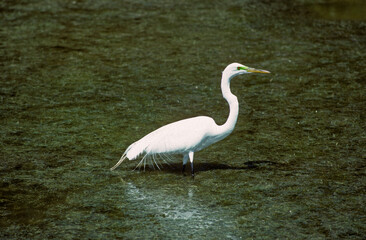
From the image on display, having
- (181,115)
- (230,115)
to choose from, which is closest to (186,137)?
(230,115)

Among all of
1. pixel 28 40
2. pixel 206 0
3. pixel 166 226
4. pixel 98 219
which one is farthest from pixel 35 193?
pixel 206 0

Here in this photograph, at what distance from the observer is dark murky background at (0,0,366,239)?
2893 mm

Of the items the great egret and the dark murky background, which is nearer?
the dark murky background

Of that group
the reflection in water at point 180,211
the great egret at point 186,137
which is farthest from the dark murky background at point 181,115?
the great egret at point 186,137

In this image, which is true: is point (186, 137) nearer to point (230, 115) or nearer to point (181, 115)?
point (230, 115)

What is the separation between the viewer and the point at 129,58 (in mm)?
5449

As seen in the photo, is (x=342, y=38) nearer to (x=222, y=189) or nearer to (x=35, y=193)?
(x=222, y=189)

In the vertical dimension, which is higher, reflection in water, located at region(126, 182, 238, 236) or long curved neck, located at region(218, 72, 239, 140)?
long curved neck, located at region(218, 72, 239, 140)

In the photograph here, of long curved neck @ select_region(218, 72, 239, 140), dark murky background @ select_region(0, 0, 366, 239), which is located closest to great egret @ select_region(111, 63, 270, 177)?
long curved neck @ select_region(218, 72, 239, 140)

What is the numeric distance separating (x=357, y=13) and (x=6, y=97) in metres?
4.35

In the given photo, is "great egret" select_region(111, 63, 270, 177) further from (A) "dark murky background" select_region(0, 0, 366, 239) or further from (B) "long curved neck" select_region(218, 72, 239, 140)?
(A) "dark murky background" select_region(0, 0, 366, 239)

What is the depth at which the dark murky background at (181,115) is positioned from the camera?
114 inches

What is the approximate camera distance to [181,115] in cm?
429

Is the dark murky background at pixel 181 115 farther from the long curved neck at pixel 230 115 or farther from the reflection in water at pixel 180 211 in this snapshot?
the long curved neck at pixel 230 115
